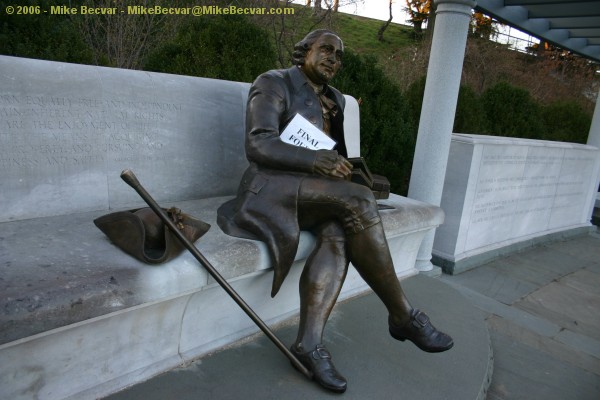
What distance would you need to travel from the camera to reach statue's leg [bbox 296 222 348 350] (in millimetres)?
2283

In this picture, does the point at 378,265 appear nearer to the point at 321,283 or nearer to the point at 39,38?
the point at 321,283

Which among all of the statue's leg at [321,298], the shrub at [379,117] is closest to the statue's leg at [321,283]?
the statue's leg at [321,298]

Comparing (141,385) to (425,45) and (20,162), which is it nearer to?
(20,162)

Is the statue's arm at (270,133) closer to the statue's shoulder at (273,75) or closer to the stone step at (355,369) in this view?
the statue's shoulder at (273,75)

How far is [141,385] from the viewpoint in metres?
2.19

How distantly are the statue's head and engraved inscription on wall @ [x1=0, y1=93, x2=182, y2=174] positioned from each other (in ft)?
2.92

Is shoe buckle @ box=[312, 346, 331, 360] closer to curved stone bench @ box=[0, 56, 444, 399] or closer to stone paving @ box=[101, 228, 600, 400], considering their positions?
stone paving @ box=[101, 228, 600, 400]

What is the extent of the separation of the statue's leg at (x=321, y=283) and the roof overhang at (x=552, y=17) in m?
3.11

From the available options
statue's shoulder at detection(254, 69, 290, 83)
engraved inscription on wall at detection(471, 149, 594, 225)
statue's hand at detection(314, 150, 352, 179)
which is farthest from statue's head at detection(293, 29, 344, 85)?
engraved inscription on wall at detection(471, 149, 594, 225)

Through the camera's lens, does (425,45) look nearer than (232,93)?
No

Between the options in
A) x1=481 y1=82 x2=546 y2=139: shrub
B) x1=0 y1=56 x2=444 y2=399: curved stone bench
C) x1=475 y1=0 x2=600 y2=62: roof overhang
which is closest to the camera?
x1=0 y1=56 x2=444 y2=399: curved stone bench

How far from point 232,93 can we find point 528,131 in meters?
7.16

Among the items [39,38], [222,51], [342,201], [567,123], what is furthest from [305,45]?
[567,123]

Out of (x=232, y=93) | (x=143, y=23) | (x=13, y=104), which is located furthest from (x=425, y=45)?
(x=13, y=104)
